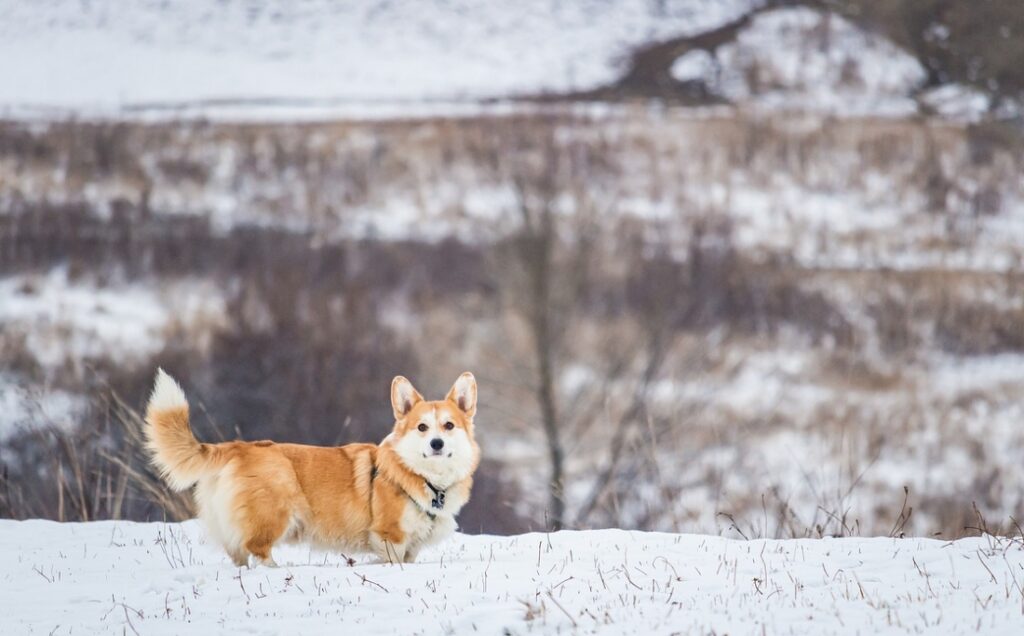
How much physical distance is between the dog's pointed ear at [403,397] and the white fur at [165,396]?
1506mm

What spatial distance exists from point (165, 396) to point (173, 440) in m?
0.31

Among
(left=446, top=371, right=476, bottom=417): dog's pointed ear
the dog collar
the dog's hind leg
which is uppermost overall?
(left=446, top=371, right=476, bottom=417): dog's pointed ear

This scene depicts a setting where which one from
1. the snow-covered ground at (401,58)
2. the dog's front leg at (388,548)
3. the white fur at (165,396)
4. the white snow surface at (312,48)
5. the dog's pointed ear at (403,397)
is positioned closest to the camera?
the white fur at (165,396)

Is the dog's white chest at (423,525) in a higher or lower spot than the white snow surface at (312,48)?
lower

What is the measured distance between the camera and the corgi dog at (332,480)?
23.9ft

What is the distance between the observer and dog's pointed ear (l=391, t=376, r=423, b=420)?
25.8 feet

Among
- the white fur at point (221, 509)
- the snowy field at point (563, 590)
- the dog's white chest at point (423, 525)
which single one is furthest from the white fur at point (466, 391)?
the white fur at point (221, 509)

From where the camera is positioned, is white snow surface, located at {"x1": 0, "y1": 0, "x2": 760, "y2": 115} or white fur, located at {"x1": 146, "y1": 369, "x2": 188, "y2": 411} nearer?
white fur, located at {"x1": 146, "y1": 369, "x2": 188, "y2": 411}

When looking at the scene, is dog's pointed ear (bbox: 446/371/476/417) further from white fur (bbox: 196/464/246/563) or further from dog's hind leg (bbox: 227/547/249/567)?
dog's hind leg (bbox: 227/547/249/567)

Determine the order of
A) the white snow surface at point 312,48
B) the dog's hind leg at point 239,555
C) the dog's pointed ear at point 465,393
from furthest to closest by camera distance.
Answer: the white snow surface at point 312,48 < the dog's pointed ear at point 465,393 < the dog's hind leg at point 239,555

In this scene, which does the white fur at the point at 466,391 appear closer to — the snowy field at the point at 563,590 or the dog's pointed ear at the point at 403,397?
the dog's pointed ear at the point at 403,397

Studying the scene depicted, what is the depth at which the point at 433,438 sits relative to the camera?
7574mm

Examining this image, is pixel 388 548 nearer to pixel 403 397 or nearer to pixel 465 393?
pixel 403 397

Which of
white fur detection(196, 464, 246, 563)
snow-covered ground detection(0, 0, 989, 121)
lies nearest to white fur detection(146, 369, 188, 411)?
white fur detection(196, 464, 246, 563)
